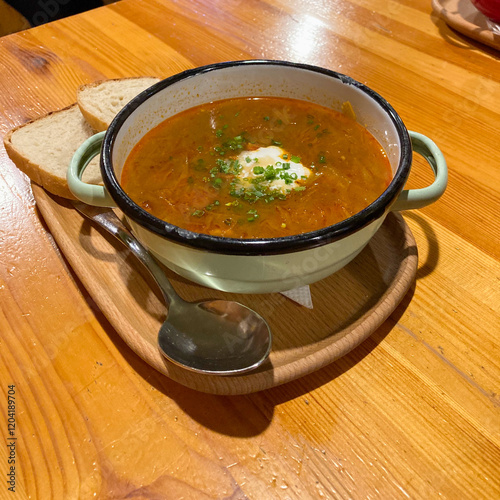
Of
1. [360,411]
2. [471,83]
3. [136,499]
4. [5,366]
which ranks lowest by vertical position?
[5,366]

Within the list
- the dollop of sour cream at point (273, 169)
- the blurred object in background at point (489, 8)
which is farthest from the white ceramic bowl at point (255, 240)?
the blurred object in background at point (489, 8)

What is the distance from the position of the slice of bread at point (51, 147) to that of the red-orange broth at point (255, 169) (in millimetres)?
311

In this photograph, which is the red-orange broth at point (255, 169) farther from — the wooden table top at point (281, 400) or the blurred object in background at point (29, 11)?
the blurred object in background at point (29, 11)

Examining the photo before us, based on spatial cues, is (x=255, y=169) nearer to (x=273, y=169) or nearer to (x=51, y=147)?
(x=273, y=169)

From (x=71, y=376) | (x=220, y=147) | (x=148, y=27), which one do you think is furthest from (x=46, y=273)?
(x=148, y=27)

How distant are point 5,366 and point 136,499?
0.47m

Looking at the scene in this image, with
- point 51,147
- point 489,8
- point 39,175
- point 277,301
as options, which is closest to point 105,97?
point 51,147

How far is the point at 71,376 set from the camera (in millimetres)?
1050

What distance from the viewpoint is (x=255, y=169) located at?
1331 millimetres

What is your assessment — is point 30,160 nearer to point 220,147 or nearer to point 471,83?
point 220,147

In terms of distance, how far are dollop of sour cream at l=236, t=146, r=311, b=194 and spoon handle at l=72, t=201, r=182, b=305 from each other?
0.34 metres

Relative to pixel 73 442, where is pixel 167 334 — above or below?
above

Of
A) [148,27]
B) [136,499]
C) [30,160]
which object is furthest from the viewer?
[148,27]

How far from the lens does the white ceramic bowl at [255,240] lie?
0.90 metres
